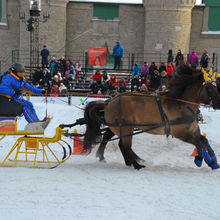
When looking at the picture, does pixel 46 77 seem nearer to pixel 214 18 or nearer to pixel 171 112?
pixel 171 112

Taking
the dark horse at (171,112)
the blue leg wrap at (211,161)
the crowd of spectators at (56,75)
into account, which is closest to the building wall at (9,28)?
the crowd of spectators at (56,75)

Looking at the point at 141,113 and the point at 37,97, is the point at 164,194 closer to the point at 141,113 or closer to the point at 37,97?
the point at 141,113

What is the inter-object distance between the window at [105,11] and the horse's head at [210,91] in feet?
61.9

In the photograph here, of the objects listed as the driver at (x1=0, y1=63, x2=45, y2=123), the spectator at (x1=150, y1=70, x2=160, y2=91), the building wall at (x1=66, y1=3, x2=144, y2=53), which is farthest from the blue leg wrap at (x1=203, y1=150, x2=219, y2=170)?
the building wall at (x1=66, y1=3, x2=144, y2=53)

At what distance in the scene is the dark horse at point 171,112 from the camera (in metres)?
6.32

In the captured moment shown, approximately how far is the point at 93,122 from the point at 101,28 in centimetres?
1807

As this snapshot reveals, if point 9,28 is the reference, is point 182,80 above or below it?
below

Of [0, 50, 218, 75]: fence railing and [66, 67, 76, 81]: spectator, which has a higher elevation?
[0, 50, 218, 75]: fence railing

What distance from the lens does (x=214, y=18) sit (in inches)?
952

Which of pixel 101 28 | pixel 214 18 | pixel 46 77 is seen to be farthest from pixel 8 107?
pixel 214 18

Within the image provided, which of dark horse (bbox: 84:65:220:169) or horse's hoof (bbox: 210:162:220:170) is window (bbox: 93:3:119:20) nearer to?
dark horse (bbox: 84:65:220:169)

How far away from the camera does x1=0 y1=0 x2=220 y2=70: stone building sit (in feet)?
77.5

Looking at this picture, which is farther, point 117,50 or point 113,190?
point 117,50

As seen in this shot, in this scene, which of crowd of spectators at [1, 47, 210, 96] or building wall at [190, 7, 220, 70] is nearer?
crowd of spectators at [1, 47, 210, 96]
